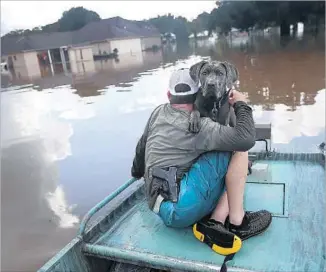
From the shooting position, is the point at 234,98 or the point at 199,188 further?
the point at 234,98

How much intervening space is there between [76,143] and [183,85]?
5.48 metres

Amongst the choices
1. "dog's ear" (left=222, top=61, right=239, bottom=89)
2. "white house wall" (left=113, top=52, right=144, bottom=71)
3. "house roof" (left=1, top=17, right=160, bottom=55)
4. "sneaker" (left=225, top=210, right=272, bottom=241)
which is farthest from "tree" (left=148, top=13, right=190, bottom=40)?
"sneaker" (left=225, top=210, right=272, bottom=241)

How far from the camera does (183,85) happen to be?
93.4 inches

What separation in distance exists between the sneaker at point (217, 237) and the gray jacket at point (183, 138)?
361 mm

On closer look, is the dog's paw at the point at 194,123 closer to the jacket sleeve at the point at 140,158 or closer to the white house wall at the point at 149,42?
the jacket sleeve at the point at 140,158

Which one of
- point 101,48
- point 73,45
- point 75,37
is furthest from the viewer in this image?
point 75,37

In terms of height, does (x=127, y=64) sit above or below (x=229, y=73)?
below

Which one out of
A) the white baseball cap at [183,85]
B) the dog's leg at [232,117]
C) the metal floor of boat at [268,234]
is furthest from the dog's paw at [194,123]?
the metal floor of boat at [268,234]

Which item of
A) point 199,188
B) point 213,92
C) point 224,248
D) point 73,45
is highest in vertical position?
point 213,92

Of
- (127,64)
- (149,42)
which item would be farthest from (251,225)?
(149,42)

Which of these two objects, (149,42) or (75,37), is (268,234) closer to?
(75,37)

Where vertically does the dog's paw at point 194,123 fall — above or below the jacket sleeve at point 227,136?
above

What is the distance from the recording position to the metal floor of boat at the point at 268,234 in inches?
87.7

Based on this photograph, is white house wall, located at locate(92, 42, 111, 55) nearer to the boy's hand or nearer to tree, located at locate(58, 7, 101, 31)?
tree, located at locate(58, 7, 101, 31)
